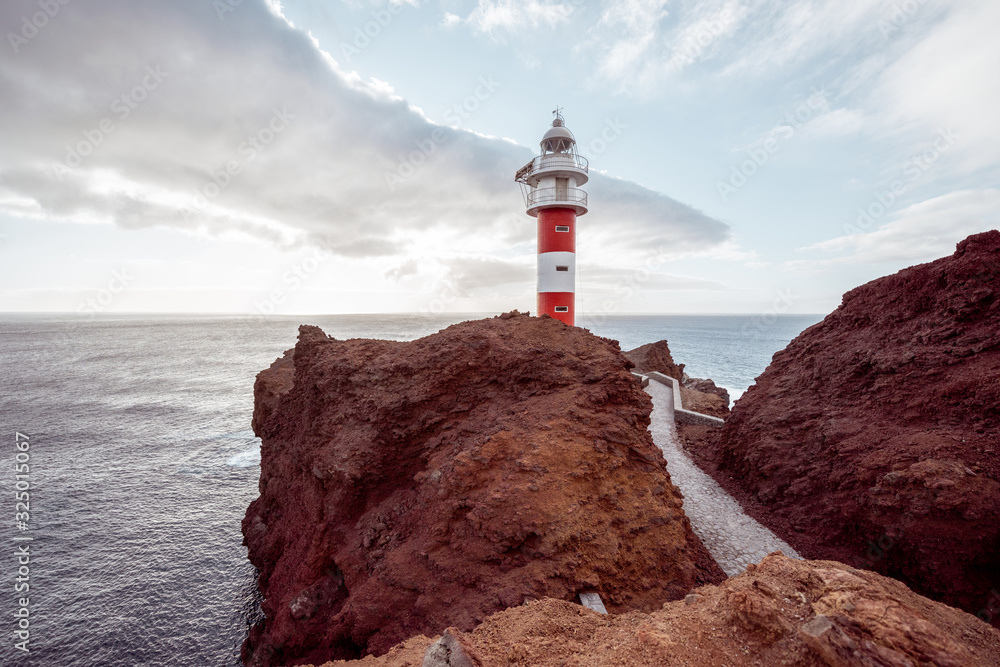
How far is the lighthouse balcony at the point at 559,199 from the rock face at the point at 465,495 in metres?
12.0

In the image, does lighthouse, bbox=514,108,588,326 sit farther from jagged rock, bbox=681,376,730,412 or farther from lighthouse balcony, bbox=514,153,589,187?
jagged rock, bbox=681,376,730,412

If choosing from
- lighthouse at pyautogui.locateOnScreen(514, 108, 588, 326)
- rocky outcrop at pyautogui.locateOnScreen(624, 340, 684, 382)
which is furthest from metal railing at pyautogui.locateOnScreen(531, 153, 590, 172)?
rocky outcrop at pyautogui.locateOnScreen(624, 340, 684, 382)

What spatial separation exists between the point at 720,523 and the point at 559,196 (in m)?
15.7

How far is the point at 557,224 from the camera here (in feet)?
67.0

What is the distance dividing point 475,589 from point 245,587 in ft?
33.0

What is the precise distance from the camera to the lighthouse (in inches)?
791

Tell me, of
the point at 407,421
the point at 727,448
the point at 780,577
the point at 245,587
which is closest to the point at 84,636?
the point at 245,587

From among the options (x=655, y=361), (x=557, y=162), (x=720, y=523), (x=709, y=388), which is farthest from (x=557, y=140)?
(x=720, y=523)

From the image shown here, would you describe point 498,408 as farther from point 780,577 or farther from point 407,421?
point 780,577

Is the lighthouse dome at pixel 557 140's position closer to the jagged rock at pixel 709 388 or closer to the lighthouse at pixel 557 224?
the lighthouse at pixel 557 224

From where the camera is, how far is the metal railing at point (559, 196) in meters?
20.3

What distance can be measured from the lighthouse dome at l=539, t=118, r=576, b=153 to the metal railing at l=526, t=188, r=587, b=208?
8.22 ft

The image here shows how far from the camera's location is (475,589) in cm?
567

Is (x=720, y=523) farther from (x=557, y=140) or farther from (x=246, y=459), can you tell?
(x=246, y=459)
